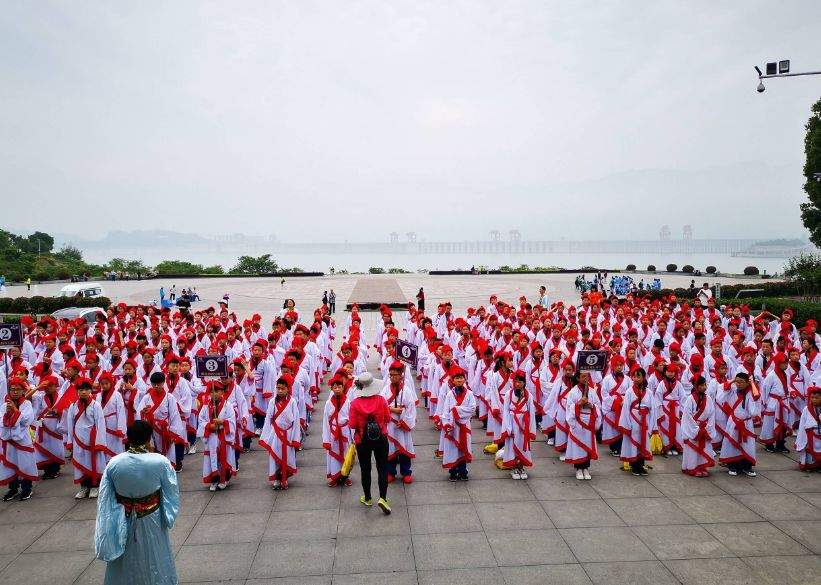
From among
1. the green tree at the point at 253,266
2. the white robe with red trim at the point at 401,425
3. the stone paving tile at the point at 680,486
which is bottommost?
the stone paving tile at the point at 680,486

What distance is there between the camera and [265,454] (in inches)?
367

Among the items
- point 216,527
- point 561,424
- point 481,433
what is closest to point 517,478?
point 561,424

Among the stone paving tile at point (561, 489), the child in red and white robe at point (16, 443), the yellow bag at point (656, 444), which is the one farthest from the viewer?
the yellow bag at point (656, 444)

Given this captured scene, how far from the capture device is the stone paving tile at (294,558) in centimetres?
574

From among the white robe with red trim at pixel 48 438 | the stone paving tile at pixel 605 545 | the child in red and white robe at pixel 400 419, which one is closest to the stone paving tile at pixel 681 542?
the stone paving tile at pixel 605 545

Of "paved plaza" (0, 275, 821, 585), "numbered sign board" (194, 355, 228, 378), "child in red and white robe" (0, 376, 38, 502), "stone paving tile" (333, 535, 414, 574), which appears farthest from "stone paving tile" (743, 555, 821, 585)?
"child in red and white robe" (0, 376, 38, 502)

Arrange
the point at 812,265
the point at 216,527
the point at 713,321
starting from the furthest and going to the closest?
the point at 812,265 → the point at 713,321 → the point at 216,527

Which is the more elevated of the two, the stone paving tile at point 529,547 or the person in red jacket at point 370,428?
the person in red jacket at point 370,428

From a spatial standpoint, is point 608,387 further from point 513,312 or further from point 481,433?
point 513,312

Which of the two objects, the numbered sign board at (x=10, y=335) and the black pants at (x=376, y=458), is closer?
the black pants at (x=376, y=458)

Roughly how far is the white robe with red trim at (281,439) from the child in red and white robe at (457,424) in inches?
91.1

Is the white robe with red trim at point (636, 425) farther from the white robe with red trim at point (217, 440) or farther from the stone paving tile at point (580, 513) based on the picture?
the white robe with red trim at point (217, 440)

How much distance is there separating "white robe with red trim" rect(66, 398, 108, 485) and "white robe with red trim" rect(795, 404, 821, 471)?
10.7 metres

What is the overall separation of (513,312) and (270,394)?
9.48 meters
